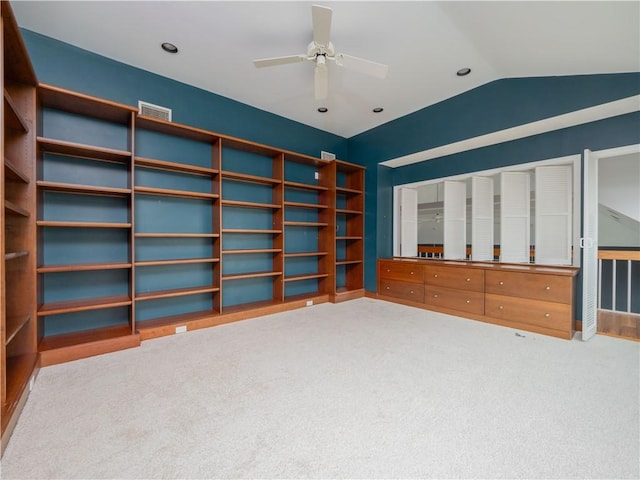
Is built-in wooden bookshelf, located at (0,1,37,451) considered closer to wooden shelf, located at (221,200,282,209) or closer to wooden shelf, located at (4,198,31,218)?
wooden shelf, located at (4,198,31,218)

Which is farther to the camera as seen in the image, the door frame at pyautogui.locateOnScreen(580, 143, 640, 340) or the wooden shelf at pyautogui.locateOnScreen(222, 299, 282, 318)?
the wooden shelf at pyautogui.locateOnScreen(222, 299, 282, 318)

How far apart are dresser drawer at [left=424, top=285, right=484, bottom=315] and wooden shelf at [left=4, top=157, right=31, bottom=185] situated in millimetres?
4518

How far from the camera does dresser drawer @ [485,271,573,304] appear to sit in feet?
9.87

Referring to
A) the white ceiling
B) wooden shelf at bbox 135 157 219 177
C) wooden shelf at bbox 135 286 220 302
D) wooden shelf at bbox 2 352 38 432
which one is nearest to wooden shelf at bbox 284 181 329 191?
wooden shelf at bbox 135 157 219 177

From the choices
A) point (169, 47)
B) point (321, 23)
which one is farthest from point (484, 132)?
point (169, 47)

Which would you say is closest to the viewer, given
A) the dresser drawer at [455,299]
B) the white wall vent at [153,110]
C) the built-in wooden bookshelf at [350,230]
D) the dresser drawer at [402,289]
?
the white wall vent at [153,110]

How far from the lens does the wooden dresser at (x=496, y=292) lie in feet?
9.98

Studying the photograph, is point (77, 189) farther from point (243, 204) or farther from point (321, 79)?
point (321, 79)

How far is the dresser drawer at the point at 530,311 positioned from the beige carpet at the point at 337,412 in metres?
0.29

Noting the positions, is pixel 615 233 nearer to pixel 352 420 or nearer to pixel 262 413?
pixel 352 420

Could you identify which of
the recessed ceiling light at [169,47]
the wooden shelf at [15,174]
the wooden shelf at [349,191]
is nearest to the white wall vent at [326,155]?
the wooden shelf at [349,191]

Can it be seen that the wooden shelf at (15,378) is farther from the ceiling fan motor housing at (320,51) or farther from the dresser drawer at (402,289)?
the dresser drawer at (402,289)

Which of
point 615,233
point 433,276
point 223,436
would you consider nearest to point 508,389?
point 223,436

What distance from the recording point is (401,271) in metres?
4.62
